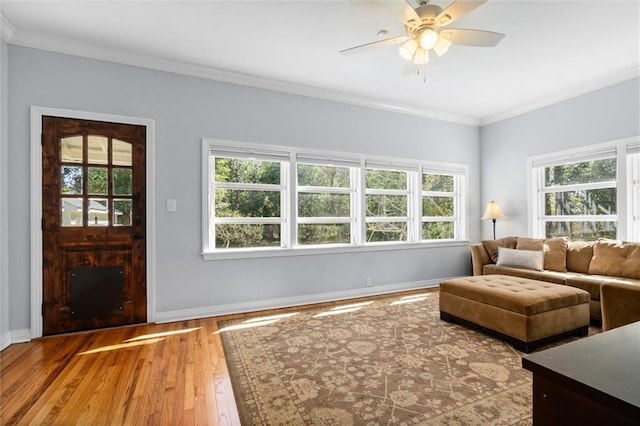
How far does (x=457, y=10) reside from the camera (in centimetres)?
214

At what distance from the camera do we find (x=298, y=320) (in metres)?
3.46

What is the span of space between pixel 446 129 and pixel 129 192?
15.2ft

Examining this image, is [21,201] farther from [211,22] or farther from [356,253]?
[356,253]

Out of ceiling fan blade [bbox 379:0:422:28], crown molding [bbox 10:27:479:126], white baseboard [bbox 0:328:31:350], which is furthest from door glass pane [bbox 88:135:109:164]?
ceiling fan blade [bbox 379:0:422:28]

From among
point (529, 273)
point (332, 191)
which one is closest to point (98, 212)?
point (332, 191)

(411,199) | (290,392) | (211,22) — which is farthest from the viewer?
(411,199)

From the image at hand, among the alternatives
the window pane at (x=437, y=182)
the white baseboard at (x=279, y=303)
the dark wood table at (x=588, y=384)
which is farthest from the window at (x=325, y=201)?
the dark wood table at (x=588, y=384)

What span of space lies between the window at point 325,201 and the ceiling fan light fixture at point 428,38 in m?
2.12

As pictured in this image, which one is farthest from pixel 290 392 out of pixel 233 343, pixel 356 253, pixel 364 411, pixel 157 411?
pixel 356 253

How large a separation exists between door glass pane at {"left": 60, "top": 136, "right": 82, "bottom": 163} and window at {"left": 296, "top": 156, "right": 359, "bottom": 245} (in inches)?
91.0

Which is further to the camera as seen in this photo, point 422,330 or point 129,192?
point 129,192

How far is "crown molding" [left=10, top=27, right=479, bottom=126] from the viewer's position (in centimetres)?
301

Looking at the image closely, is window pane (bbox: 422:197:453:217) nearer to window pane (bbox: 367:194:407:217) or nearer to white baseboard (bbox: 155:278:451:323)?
window pane (bbox: 367:194:407:217)

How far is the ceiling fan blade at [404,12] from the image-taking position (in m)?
2.18
